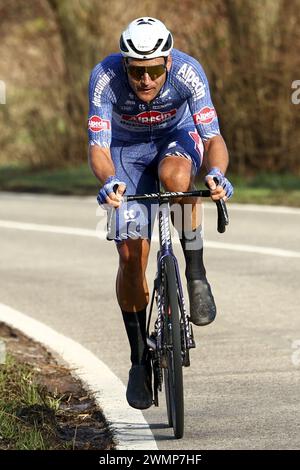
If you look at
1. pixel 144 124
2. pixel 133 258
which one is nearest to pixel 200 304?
pixel 133 258

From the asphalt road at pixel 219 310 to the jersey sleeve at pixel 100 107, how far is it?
1.46m

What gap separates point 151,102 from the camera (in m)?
6.89

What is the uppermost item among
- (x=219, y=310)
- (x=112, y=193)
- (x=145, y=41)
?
(x=145, y=41)

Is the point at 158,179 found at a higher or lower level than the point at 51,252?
higher

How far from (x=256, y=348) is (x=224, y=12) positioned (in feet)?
40.6

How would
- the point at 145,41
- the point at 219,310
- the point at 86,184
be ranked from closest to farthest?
the point at 145,41
the point at 219,310
the point at 86,184

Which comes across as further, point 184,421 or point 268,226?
point 268,226

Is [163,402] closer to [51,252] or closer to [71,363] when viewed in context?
[71,363]

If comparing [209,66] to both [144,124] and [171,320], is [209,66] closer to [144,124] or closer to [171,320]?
[144,124]

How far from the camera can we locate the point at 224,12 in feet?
66.5

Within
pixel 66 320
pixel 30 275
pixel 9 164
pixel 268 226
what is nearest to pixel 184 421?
pixel 66 320

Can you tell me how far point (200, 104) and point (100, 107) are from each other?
51 cm

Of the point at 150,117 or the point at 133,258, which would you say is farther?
the point at 150,117

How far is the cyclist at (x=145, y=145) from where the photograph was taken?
6605 millimetres
